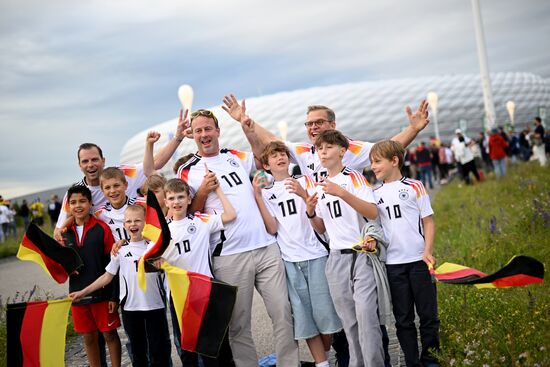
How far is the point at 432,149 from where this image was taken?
26.8m

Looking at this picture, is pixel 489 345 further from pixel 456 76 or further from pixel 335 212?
pixel 456 76

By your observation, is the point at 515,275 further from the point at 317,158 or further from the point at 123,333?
the point at 123,333

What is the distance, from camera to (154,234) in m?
4.45

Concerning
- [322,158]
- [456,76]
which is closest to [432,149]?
[322,158]

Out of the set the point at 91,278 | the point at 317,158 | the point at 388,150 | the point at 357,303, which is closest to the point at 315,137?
the point at 317,158

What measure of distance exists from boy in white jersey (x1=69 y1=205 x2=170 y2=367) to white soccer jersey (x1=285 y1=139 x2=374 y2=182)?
1360mm

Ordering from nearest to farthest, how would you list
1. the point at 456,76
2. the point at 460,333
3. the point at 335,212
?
the point at 460,333
the point at 335,212
the point at 456,76

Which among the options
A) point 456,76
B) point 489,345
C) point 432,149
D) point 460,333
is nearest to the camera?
point 489,345

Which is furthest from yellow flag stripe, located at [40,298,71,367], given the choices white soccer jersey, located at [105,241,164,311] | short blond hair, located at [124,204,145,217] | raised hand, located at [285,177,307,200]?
raised hand, located at [285,177,307,200]

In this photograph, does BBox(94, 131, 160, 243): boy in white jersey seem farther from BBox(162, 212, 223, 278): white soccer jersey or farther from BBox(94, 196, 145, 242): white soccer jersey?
BBox(162, 212, 223, 278): white soccer jersey

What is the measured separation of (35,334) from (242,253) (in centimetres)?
179

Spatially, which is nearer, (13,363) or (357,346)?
(357,346)

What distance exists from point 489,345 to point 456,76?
72.6 m

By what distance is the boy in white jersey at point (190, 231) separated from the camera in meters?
Answer: 4.61
